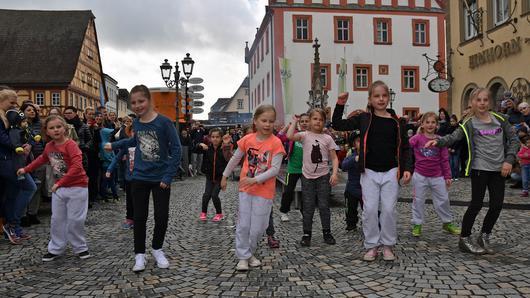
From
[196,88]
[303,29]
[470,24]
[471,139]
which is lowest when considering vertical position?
[471,139]

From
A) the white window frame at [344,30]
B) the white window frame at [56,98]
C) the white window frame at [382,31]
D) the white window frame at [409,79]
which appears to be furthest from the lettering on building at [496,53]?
the white window frame at [56,98]

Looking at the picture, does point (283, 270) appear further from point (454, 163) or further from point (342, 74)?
point (342, 74)

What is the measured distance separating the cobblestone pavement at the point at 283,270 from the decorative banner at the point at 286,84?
30.4 meters

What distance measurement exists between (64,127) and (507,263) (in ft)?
15.6

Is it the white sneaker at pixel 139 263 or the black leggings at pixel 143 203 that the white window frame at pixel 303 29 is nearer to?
the black leggings at pixel 143 203

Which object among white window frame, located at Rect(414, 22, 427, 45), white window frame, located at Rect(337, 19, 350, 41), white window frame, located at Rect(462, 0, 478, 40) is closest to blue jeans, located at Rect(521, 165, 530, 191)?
white window frame, located at Rect(462, 0, 478, 40)

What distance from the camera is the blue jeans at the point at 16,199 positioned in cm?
617

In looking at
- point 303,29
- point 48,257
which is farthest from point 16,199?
point 303,29

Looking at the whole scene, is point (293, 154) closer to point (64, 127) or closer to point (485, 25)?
point (64, 127)

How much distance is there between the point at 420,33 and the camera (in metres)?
40.8

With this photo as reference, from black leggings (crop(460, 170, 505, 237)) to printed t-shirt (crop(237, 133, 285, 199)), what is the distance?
213cm

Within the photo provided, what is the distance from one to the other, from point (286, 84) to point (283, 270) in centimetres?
3261

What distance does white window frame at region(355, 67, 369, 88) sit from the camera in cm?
3919

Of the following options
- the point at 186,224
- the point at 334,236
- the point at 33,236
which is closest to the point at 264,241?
the point at 334,236
